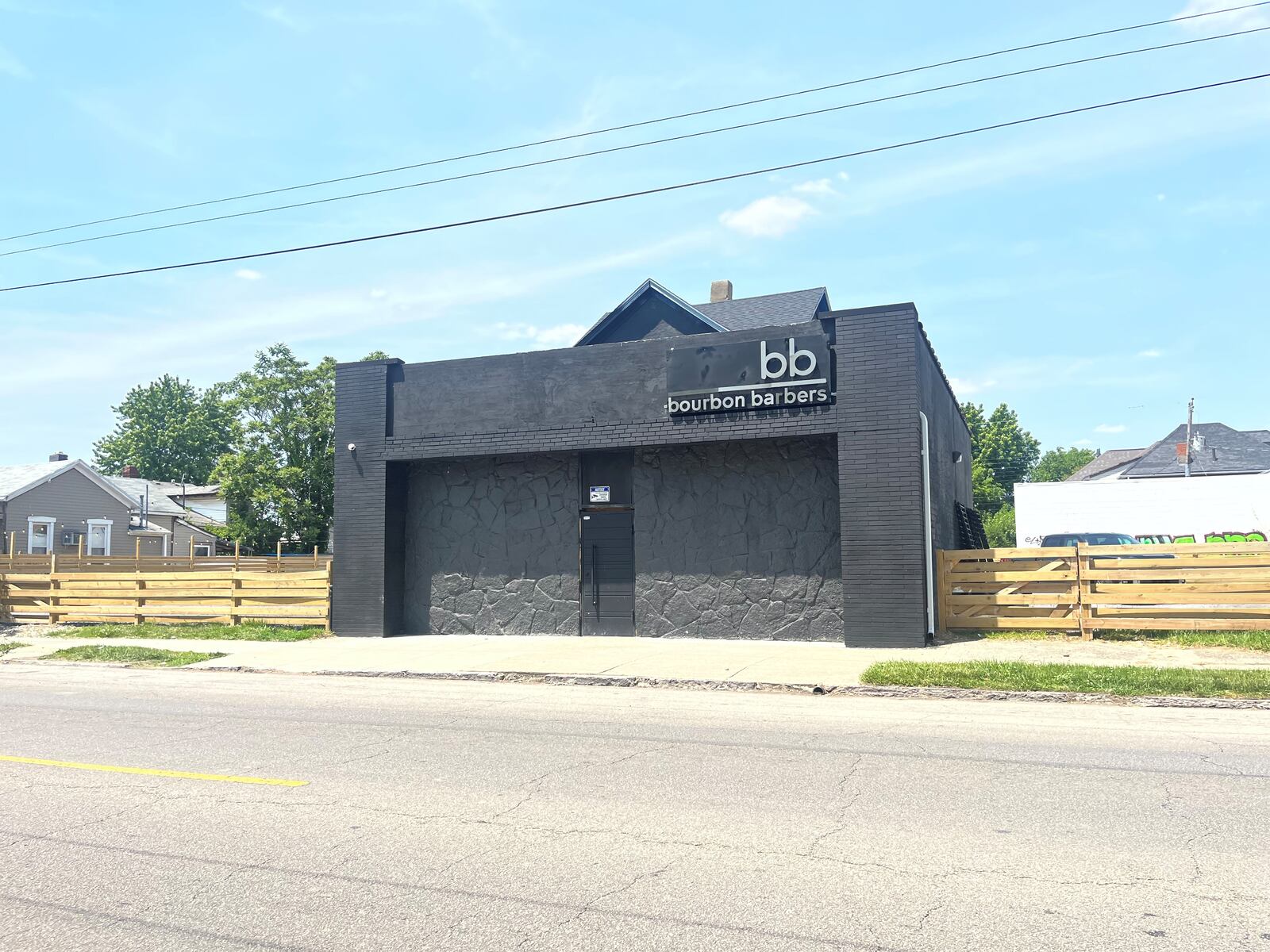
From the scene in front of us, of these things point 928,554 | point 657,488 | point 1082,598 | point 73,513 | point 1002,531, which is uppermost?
point 73,513

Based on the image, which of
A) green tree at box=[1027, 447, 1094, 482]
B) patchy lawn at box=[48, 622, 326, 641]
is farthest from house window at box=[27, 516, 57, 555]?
green tree at box=[1027, 447, 1094, 482]

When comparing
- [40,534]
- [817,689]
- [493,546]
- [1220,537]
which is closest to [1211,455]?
[1220,537]

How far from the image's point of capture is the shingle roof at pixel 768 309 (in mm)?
27016

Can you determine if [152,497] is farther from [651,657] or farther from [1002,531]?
[1002,531]

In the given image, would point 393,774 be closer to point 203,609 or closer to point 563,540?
point 563,540

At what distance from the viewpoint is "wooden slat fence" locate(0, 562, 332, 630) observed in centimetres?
2005

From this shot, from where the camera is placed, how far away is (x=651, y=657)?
49.0ft

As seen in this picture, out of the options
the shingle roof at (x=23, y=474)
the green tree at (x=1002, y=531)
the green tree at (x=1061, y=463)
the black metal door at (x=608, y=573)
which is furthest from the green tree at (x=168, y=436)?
the green tree at (x=1061, y=463)

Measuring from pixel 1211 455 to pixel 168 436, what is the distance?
73.1 m

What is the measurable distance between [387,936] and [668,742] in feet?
14.9

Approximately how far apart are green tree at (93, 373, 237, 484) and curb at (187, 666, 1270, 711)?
230 ft

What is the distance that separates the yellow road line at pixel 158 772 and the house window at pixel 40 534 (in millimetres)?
37434

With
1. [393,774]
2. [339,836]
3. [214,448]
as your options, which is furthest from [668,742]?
[214,448]

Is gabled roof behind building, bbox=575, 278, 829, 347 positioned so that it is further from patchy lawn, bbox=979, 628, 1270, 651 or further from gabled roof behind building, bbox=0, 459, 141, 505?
gabled roof behind building, bbox=0, 459, 141, 505
